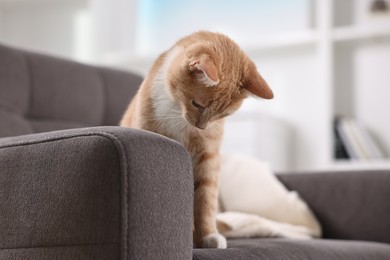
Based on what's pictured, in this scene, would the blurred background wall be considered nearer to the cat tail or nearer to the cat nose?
the cat tail

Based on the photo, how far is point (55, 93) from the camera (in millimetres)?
2018

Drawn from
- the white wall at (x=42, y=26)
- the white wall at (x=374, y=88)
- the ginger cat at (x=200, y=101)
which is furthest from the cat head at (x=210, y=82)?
the white wall at (x=42, y=26)

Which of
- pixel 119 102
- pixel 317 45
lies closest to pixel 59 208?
pixel 119 102

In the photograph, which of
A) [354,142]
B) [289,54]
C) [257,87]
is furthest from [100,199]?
[289,54]

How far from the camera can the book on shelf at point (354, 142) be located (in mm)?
3250

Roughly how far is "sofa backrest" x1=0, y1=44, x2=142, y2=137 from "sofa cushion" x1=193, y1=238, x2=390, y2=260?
78 centimetres

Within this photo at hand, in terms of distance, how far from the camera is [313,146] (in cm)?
349

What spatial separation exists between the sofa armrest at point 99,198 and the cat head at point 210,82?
0.90ft

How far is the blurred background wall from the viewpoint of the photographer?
3.32 metres

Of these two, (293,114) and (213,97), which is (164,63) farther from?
(293,114)

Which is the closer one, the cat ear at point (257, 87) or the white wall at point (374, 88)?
the cat ear at point (257, 87)

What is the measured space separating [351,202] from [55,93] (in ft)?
3.03

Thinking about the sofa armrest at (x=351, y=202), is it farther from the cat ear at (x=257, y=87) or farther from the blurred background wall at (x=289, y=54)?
the blurred background wall at (x=289, y=54)

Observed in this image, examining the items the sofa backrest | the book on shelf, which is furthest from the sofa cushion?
the book on shelf
